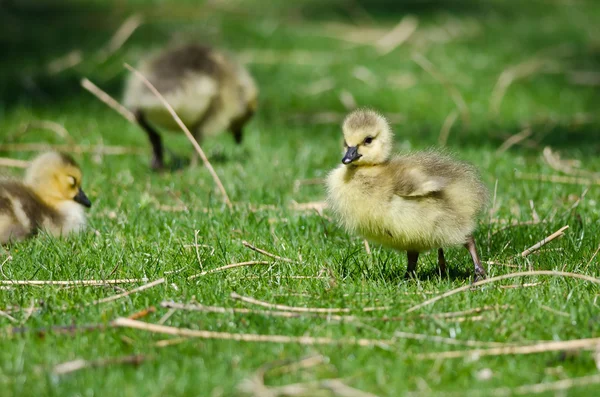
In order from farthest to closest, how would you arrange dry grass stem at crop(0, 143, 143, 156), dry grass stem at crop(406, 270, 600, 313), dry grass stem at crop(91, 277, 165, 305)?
dry grass stem at crop(0, 143, 143, 156), dry grass stem at crop(91, 277, 165, 305), dry grass stem at crop(406, 270, 600, 313)

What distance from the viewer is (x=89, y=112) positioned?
27.0ft

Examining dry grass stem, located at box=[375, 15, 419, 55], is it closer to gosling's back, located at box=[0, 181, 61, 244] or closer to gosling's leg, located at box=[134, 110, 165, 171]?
gosling's leg, located at box=[134, 110, 165, 171]

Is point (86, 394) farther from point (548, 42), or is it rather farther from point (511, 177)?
point (548, 42)

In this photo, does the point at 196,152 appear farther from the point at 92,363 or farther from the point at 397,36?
the point at 397,36

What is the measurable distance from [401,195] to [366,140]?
319 millimetres

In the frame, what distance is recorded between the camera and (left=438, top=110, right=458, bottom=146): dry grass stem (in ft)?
24.0

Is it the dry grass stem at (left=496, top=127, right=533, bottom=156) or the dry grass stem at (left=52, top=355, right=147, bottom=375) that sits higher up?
the dry grass stem at (left=52, top=355, right=147, bottom=375)

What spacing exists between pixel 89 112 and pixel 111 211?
3118 mm

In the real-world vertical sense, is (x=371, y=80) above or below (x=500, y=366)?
above

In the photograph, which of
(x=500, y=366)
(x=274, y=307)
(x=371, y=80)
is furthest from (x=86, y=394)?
(x=371, y=80)

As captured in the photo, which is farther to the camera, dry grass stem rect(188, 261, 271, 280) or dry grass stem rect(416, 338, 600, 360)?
dry grass stem rect(188, 261, 271, 280)

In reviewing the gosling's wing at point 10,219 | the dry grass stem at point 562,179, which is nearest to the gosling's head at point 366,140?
the gosling's wing at point 10,219

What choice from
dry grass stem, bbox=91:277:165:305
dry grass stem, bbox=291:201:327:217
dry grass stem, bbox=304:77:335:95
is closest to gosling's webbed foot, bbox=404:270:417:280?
dry grass stem, bbox=91:277:165:305

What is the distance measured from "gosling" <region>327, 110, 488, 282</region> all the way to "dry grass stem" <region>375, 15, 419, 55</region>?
6.65 meters
